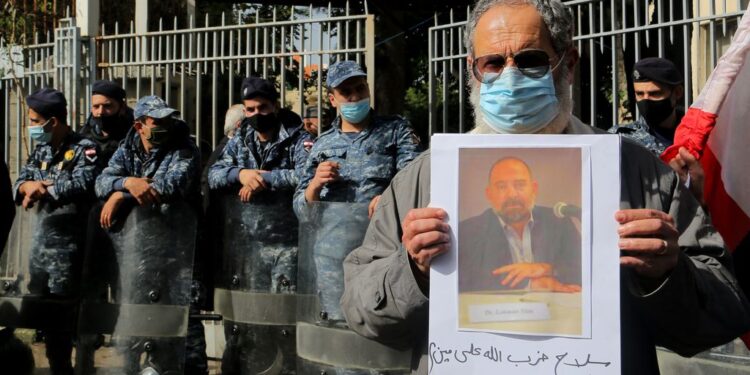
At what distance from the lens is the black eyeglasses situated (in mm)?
2088

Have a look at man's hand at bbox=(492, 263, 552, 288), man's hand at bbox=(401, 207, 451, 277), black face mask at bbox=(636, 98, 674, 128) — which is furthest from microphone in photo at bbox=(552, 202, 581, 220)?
black face mask at bbox=(636, 98, 674, 128)

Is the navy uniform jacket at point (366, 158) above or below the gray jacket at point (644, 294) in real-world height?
above

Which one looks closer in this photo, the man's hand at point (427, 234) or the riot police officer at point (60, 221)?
the man's hand at point (427, 234)

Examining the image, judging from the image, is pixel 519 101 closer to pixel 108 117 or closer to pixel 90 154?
pixel 90 154

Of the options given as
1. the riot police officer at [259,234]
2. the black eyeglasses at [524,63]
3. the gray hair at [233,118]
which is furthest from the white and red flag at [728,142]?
the gray hair at [233,118]

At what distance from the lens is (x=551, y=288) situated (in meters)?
1.91

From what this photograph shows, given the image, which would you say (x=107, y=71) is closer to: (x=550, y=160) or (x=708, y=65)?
(x=708, y=65)

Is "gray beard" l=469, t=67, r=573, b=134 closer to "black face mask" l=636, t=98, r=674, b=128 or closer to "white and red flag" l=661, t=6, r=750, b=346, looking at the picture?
"white and red flag" l=661, t=6, r=750, b=346

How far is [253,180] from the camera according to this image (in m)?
5.94

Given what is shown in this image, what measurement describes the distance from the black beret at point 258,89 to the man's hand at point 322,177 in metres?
1.22

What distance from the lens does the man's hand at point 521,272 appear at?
1.91 metres

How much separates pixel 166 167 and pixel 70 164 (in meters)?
0.90

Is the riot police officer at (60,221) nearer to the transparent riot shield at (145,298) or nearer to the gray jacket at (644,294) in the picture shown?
the transparent riot shield at (145,298)

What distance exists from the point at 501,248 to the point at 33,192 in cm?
514
